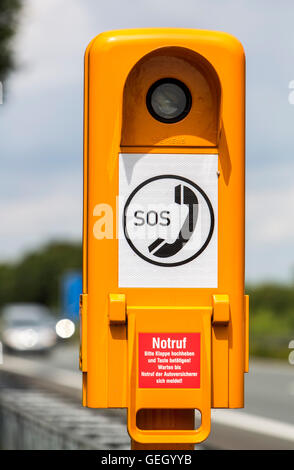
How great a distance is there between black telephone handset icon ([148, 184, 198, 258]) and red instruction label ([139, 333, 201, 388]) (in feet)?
0.75

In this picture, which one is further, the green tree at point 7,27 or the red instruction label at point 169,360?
the green tree at point 7,27

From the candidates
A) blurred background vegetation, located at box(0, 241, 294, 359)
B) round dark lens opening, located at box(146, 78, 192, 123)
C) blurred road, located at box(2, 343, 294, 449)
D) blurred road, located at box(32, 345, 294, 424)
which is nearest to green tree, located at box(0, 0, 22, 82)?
blurred road, located at box(2, 343, 294, 449)

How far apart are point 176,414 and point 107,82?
96cm

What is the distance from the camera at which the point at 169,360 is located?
264 centimetres

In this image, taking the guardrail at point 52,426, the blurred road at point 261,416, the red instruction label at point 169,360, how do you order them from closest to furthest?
the red instruction label at point 169,360
the guardrail at point 52,426
the blurred road at point 261,416

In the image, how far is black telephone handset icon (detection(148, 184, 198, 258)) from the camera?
2.67 metres

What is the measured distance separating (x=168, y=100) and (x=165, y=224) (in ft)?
1.23

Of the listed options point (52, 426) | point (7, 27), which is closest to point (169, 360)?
point (52, 426)

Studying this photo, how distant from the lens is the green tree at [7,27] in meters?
10.8

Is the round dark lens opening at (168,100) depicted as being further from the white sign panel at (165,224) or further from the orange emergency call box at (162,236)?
the white sign panel at (165,224)

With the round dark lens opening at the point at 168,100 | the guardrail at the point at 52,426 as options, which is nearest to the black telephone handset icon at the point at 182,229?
the round dark lens opening at the point at 168,100

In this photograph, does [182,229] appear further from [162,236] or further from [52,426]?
[52,426]
